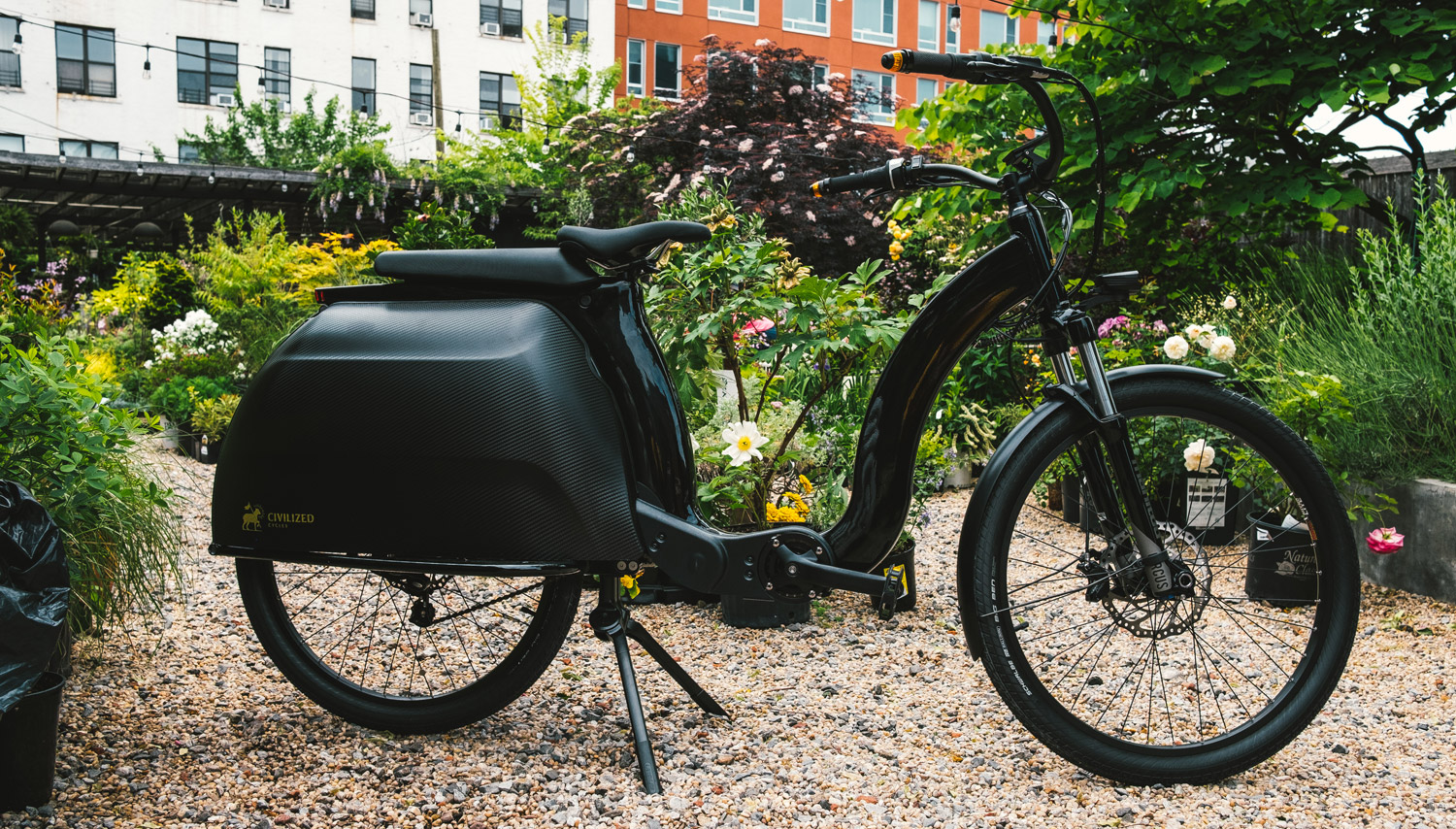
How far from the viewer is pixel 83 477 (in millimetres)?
2326

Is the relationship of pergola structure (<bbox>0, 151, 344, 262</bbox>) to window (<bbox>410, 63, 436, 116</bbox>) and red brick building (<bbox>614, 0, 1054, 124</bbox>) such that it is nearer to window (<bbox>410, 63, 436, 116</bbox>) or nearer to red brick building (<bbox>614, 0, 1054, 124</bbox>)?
window (<bbox>410, 63, 436, 116</bbox>)

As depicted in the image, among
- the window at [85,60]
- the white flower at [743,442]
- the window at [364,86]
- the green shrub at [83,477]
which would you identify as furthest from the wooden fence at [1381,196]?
the window at [85,60]

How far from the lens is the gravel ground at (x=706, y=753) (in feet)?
6.36

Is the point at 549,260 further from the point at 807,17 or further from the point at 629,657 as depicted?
the point at 807,17

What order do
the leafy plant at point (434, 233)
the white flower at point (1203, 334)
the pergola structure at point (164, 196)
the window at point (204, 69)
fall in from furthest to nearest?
the window at point (204, 69) < the pergola structure at point (164, 196) < the leafy plant at point (434, 233) < the white flower at point (1203, 334)

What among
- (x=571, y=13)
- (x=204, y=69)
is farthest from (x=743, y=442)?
(x=571, y=13)

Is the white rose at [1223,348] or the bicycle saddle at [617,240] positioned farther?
the white rose at [1223,348]

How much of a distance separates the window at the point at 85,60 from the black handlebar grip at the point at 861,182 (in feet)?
86.9

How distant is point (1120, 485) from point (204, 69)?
27105 mm

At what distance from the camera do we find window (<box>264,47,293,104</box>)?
24.3 metres

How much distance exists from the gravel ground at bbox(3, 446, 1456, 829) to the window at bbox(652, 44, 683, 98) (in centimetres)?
2611

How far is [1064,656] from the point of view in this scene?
294cm

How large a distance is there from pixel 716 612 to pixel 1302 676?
181 cm

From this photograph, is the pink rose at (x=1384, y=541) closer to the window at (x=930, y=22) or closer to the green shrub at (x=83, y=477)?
the green shrub at (x=83, y=477)
